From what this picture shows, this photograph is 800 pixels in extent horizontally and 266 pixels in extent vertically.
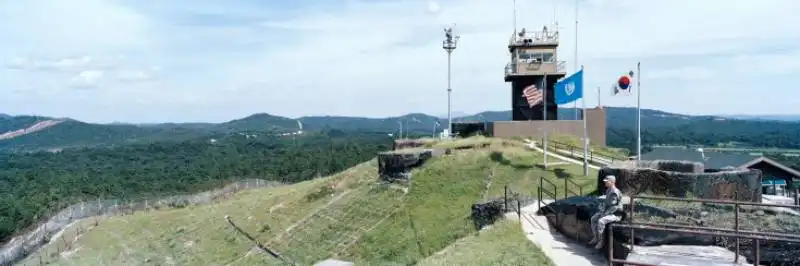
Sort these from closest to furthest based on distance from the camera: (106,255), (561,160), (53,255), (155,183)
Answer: (561,160) < (106,255) < (53,255) < (155,183)

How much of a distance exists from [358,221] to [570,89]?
8731mm

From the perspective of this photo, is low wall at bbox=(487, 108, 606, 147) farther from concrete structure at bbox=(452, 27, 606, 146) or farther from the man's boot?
the man's boot

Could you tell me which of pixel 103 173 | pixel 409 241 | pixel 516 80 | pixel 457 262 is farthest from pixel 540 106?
pixel 103 173

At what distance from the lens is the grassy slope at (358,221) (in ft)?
62.3

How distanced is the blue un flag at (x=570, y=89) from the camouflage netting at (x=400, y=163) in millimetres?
5381

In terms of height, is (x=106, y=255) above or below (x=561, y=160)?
below

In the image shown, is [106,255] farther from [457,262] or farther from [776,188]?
[776,188]

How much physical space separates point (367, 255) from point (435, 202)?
3742mm

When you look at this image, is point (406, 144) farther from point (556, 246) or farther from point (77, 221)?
point (77, 221)

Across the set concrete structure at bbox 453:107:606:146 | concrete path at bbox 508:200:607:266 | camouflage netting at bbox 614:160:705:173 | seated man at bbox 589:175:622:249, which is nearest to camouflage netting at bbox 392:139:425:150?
concrete structure at bbox 453:107:606:146

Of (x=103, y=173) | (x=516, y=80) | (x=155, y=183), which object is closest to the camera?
(x=516, y=80)

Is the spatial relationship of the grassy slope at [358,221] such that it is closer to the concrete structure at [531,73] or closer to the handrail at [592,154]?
the handrail at [592,154]

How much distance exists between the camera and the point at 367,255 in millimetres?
18625

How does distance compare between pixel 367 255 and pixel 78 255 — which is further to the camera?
pixel 78 255
